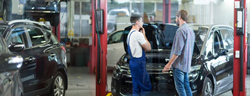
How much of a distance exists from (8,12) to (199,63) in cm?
345

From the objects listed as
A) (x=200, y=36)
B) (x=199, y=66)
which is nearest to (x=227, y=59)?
(x=200, y=36)

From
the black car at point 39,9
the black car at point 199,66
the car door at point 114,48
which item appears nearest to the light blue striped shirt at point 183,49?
the black car at point 199,66

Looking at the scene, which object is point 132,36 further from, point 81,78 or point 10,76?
point 81,78

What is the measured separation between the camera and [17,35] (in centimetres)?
660

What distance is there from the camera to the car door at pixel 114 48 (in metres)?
7.57

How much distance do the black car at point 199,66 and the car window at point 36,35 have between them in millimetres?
1414

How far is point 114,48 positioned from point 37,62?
1.56 meters

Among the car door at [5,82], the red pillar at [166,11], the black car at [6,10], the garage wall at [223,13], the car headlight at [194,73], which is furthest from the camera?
the red pillar at [166,11]

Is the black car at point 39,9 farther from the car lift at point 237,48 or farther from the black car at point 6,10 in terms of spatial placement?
the car lift at point 237,48

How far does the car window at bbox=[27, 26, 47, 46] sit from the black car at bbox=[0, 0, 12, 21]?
16.1 inches

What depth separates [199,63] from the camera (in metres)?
6.88

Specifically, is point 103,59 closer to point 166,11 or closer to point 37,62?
point 37,62

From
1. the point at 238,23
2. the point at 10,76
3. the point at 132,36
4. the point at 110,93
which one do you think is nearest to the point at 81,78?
the point at 110,93

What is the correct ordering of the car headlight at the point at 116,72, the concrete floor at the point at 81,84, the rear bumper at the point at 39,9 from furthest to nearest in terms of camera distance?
1. the concrete floor at the point at 81,84
2. the rear bumper at the point at 39,9
3. the car headlight at the point at 116,72
